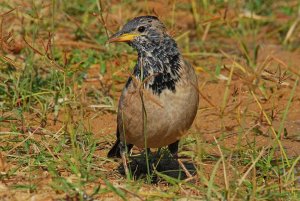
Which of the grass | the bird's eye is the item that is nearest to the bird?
the bird's eye

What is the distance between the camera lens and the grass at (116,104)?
482 cm

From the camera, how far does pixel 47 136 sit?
6094 mm

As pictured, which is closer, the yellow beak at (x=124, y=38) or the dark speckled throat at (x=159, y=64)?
the dark speckled throat at (x=159, y=64)

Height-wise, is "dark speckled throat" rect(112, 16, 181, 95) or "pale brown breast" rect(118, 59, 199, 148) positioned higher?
"dark speckled throat" rect(112, 16, 181, 95)

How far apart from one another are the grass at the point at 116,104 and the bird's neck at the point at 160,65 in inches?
6.5

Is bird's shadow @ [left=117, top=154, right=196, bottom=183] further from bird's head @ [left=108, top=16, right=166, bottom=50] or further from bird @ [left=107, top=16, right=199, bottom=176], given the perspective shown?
bird's head @ [left=108, top=16, right=166, bottom=50]

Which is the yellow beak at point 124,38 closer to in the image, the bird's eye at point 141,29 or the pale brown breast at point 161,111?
the bird's eye at point 141,29

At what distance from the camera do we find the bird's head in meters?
5.47

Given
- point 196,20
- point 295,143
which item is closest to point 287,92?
point 295,143

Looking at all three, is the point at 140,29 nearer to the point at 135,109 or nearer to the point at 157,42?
the point at 157,42

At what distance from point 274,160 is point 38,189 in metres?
1.86

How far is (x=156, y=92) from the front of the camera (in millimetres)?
5297

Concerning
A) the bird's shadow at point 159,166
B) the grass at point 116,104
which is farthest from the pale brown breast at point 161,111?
the bird's shadow at point 159,166

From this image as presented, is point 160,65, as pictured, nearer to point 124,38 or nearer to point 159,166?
point 124,38
